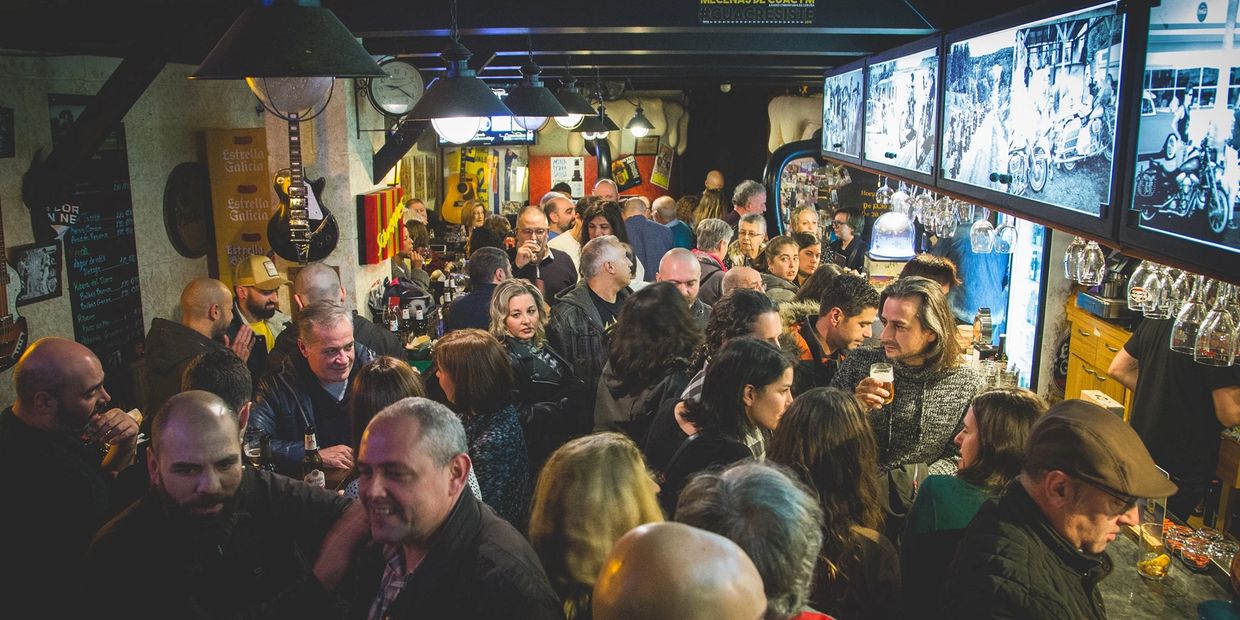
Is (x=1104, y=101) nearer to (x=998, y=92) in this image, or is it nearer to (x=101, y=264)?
(x=998, y=92)

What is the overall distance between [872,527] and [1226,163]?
1.33 meters

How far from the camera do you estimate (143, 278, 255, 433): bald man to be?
4.34 meters

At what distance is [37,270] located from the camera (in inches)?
215

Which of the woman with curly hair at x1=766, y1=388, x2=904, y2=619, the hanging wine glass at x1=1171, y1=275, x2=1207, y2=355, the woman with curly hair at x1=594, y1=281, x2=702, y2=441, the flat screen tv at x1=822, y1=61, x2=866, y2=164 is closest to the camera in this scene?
the woman with curly hair at x1=766, y1=388, x2=904, y2=619

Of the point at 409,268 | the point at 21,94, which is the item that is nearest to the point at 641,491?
the point at 21,94

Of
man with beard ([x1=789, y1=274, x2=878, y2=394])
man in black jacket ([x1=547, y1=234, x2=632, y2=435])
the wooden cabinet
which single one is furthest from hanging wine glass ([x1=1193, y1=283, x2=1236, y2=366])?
the wooden cabinet

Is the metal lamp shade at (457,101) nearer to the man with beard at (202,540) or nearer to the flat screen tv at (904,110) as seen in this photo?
the man with beard at (202,540)

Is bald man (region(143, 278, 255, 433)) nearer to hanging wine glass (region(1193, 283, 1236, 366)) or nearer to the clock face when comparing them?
the clock face

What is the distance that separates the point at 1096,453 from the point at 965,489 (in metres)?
0.59

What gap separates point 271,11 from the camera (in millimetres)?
2361

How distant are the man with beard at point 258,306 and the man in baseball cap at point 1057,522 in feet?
13.5

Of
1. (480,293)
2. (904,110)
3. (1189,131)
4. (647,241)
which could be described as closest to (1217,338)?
(1189,131)

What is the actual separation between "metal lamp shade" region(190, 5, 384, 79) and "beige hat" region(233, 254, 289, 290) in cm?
401

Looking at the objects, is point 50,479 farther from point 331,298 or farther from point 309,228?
point 309,228
